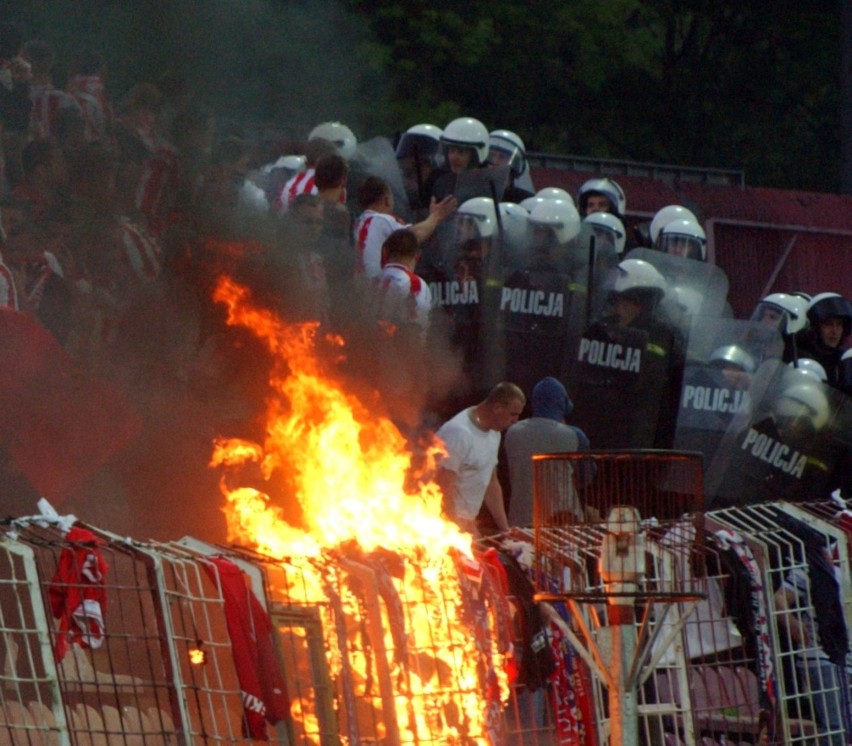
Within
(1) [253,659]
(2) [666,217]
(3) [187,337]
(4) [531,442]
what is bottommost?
(1) [253,659]

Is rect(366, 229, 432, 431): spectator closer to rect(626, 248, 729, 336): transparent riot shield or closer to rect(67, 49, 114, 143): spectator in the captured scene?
rect(67, 49, 114, 143): spectator

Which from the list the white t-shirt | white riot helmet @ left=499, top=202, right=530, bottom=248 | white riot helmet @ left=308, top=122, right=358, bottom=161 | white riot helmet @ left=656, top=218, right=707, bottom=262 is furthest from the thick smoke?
white riot helmet @ left=656, top=218, right=707, bottom=262

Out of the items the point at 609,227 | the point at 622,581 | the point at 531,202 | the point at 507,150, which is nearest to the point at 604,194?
the point at 507,150

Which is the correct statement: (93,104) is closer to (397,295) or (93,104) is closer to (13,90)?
(13,90)

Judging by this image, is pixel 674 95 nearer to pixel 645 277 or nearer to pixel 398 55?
pixel 398 55

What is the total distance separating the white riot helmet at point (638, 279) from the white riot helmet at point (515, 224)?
73 centimetres

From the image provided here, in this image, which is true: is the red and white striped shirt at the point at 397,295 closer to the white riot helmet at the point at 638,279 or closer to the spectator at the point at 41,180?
the spectator at the point at 41,180

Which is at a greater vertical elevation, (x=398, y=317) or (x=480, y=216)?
(x=480, y=216)

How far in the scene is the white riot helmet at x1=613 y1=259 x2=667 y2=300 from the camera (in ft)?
41.7

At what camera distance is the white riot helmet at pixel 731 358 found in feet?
41.5

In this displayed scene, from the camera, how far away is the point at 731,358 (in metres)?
12.7

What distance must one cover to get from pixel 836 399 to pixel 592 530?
15.8ft

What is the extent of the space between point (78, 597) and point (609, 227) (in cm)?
725

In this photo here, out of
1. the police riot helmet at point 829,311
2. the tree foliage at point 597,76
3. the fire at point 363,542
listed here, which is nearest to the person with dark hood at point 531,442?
the fire at point 363,542
